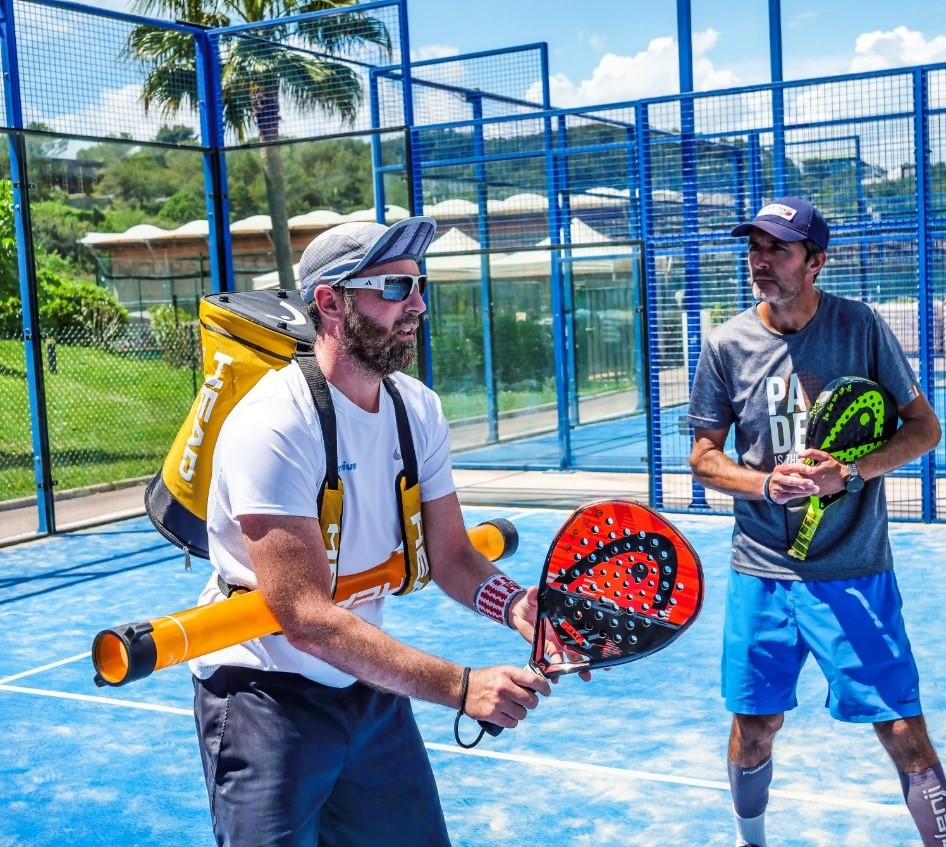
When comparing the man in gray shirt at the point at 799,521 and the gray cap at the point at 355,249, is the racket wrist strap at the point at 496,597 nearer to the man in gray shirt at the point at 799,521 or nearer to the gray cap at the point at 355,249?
the gray cap at the point at 355,249

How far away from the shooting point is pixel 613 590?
7.74 ft

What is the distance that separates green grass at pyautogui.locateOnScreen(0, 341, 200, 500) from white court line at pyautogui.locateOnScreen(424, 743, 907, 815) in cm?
809

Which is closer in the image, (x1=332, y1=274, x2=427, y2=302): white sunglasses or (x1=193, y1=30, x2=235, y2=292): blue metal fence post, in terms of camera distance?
(x1=332, y1=274, x2=427, y2=302): white sunglasses

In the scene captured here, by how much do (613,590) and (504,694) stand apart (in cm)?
31

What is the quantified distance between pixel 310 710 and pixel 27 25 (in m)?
8.90

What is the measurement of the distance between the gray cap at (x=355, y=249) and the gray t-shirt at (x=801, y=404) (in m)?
1.65

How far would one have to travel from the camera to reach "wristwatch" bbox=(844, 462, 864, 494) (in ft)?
12.3

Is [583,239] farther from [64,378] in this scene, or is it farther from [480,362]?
[64,378]

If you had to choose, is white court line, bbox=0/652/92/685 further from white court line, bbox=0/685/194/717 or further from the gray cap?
the gray cap

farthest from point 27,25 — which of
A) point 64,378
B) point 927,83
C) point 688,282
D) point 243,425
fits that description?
point 243,425

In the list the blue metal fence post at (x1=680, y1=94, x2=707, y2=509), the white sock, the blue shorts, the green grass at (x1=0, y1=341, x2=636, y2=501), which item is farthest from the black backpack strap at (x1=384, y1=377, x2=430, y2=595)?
the green grass at (x1=0, y1=341, x2=636, y2=501)

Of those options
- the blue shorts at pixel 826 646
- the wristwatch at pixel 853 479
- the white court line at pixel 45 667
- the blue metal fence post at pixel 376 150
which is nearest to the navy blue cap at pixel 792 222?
the wristwatch at pixel 853 479

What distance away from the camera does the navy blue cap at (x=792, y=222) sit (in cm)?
386

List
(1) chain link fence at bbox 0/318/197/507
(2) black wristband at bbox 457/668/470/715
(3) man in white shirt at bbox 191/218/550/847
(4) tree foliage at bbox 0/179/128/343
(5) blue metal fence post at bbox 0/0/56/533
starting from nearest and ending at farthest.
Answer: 1. (2) black wristband at bbox 457/668/470/715
2. (3) man in white shirt at bbox 191/218/550/847
3. (5) blue metal fence post at bbox 0/0/56/533
4. (1) chain link fence at bbox 0/318/197/507
5. (4) tree foliage at bbox 0/179/128/343
